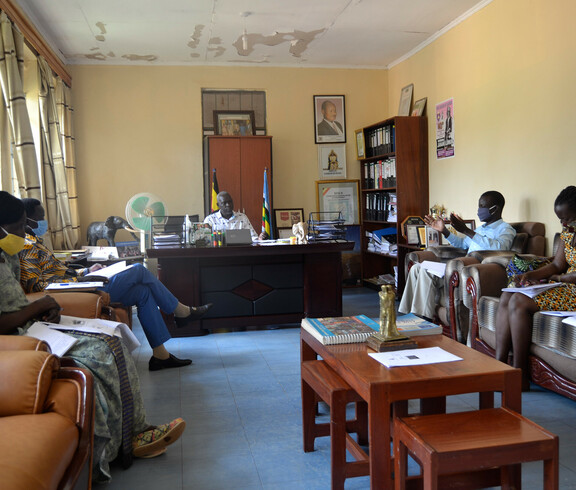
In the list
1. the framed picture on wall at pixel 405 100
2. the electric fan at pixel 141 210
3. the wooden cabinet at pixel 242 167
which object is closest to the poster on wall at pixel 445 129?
the framed picture on wall at pixel 405 100

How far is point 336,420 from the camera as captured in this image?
1.95 m

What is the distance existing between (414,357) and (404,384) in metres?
0.25

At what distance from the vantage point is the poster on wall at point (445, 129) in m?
5.69

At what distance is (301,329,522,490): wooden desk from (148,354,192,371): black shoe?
206 cm

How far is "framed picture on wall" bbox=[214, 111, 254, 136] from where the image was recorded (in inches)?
271

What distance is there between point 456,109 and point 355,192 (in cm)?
201

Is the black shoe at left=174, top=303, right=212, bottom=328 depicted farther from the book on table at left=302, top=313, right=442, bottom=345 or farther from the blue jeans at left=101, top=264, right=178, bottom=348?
the book on table at left=302, top=313, right=442, bottom=345

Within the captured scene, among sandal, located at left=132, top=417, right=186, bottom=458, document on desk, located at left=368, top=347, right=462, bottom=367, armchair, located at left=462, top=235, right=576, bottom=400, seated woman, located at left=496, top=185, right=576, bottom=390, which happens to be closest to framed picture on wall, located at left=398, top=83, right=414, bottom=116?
armchair, located at left=462, top=235, right=576, bottom=400

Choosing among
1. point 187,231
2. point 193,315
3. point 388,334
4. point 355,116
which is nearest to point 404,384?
point 388,334

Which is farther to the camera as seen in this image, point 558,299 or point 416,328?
point 558,299

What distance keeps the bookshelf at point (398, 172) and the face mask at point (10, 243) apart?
4181mm

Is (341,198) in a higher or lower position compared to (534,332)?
higher

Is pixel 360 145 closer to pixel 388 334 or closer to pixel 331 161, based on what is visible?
pixel 331 161

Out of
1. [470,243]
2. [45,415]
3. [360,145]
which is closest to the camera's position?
[45,415]
